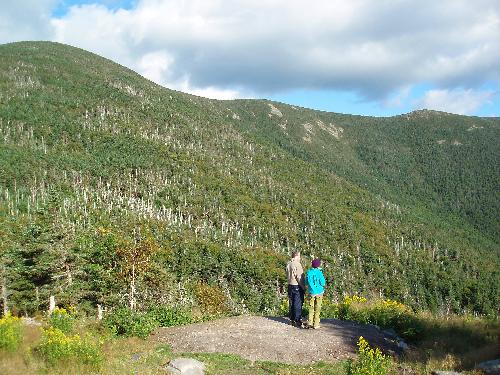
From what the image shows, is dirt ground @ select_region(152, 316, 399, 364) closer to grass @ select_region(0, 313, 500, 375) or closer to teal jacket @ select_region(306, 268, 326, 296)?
grass @ select_region(0, 313, 500, 375)

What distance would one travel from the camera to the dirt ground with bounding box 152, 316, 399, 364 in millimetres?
11984

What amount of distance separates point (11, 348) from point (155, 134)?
621 ft

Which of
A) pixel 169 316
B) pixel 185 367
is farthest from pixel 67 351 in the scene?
pixel 169 316

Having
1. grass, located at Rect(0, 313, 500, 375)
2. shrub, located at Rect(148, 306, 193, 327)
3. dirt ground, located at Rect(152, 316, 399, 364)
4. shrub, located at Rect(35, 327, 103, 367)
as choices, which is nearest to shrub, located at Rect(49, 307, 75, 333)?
grass, located at Rect(0, 313, 500, 375)

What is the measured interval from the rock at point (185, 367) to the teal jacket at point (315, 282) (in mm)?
4569

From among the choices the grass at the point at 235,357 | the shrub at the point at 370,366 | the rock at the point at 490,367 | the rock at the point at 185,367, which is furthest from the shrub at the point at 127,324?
the rock at the point at 490,367

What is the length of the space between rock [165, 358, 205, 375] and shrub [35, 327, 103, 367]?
157cm

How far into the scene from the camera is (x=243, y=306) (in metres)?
90.5

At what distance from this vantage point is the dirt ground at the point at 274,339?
12.0 m

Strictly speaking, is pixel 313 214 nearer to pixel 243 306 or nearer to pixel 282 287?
pixel 282 287

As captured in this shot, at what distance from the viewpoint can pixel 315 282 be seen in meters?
14.1

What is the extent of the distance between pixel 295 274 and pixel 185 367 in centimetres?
531

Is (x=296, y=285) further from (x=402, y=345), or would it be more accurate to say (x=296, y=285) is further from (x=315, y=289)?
(x=402, y=345)

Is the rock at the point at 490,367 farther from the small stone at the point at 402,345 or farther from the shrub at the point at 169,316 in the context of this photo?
the shrub at the point at 169,316
